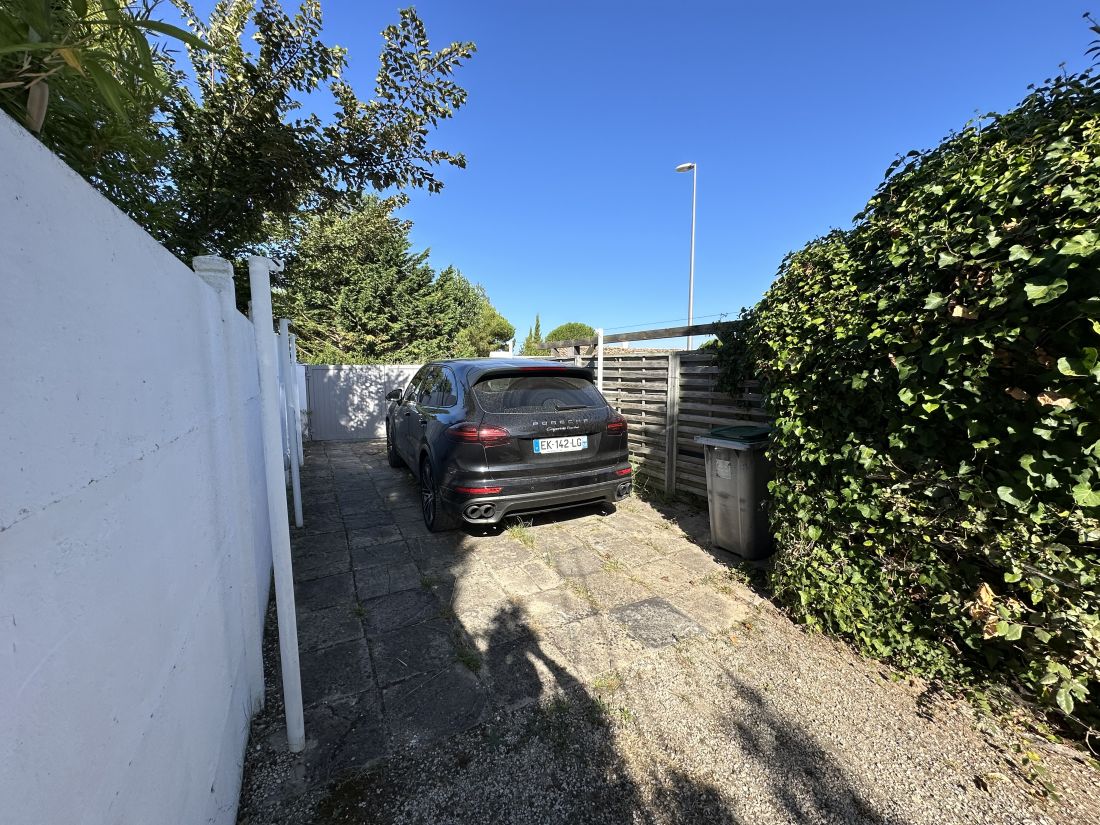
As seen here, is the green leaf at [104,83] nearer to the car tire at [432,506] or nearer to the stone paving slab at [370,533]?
the car tire at [432,506]

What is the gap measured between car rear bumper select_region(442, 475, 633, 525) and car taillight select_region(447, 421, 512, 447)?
14.3 inches

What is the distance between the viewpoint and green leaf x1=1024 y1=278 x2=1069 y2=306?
1.63m

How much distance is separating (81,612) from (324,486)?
5.77 m

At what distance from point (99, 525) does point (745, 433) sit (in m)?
3.76

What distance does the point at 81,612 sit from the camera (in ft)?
2.43

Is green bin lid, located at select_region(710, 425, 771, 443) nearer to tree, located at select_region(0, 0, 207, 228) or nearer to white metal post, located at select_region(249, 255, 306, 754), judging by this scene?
white metal post, located at select_region(249, 255, 306, 754)

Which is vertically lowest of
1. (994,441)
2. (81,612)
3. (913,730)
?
(913,730)

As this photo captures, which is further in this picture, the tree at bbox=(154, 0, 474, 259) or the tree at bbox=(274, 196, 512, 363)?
the tree at bbox=(274, 196, 512, 363)

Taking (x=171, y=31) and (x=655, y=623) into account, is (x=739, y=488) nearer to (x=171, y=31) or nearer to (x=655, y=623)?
(x=655, y=623)

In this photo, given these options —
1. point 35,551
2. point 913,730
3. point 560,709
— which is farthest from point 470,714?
point 913,730

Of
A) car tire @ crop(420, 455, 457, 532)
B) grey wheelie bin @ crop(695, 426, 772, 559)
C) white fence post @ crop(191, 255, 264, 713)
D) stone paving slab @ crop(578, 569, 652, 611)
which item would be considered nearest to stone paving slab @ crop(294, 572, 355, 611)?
white fence post @ crop(191, 255, 264, 713)

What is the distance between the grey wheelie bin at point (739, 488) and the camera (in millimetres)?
3426

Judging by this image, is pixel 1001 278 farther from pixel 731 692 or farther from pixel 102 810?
pixel 102 810

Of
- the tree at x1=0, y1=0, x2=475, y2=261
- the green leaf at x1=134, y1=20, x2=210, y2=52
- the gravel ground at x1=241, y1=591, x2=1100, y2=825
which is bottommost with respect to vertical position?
the gravel ground at x1=241, y1=591, x2=1100, y2=825
